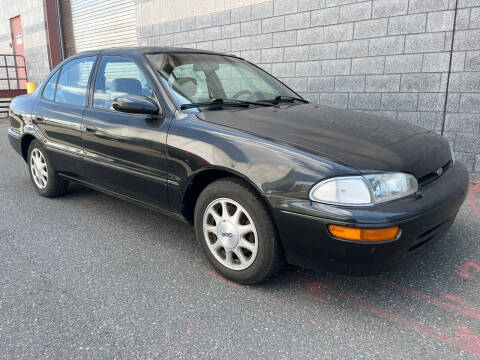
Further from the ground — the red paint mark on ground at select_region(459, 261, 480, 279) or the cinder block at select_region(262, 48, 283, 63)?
the cinder block at select_region(262, 48, 283, 63)

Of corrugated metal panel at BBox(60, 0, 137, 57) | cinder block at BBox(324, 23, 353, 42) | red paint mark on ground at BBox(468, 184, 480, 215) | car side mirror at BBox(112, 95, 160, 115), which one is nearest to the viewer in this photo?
car side mirror at BBox(112, 95, 160, 115)

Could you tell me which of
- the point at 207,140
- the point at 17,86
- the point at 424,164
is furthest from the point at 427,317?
the point at 17,86

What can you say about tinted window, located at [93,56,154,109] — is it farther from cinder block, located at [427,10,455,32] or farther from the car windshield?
cinder block, located at [427,10,455,32]

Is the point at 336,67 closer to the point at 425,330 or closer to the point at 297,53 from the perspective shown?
the point at 297,53

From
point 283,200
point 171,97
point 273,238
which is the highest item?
point 171,97

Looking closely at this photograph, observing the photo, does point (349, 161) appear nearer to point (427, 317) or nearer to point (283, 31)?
point (427, 317)

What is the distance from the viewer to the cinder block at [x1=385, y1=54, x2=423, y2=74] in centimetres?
511

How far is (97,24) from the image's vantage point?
11672 mm

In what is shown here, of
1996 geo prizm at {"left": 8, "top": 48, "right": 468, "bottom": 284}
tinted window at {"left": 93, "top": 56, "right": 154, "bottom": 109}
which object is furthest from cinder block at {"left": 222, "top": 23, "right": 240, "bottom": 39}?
tinted window at {"left": 93, "top": 56, "right": 154, "bottom": 109}

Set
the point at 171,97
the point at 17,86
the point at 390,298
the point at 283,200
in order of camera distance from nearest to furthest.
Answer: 1. the point at 283,200
2. the point at 390,298
3. the point at 171,97
4. the point at 17,86

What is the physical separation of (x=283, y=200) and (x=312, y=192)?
0.17 metres

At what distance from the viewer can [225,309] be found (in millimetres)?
2314

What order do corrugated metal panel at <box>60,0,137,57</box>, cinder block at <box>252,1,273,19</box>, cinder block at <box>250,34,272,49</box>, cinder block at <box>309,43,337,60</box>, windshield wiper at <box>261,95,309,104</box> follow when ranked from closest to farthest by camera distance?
windshield wiper at <box>261,95,309,104</box> → cinder block at <box>309,43,337,60</box> → cinder block at <box>252,1,273,19</box> → cinder block at <box>250,34,272,49</box> → corrugated metal panel at <box>60,0,137,57</box>

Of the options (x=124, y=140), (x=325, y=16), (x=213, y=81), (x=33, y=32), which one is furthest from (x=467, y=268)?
(x=33, y=32)
